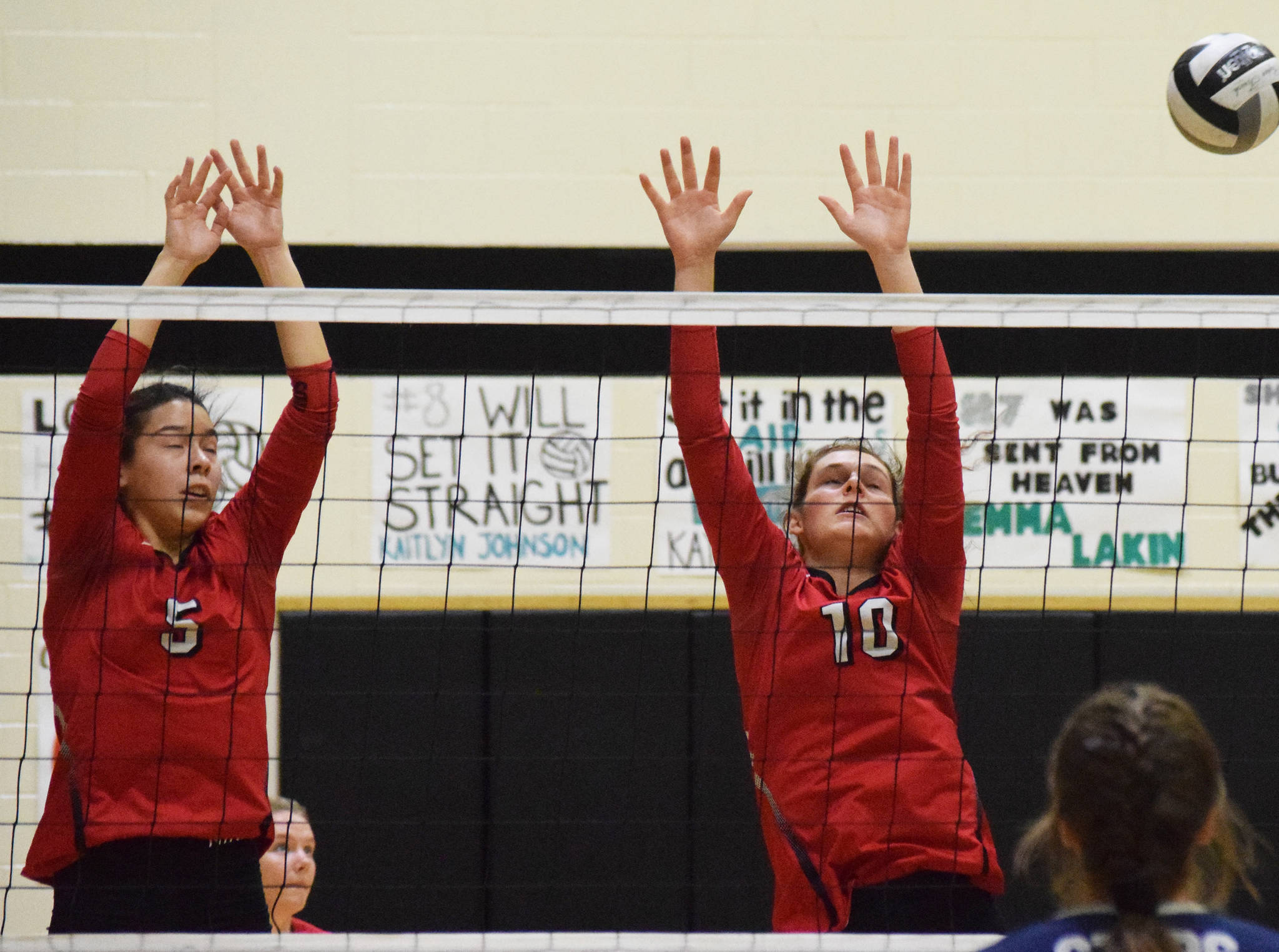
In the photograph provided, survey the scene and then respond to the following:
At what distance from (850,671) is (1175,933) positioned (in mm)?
1103

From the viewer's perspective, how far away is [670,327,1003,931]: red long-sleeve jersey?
7.48 feet

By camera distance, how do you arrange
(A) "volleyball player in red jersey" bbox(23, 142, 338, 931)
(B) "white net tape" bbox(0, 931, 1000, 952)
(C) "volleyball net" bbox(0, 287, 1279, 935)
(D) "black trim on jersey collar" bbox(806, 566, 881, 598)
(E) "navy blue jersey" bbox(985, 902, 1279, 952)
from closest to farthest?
(E) "navy blue jersey" bbox(985, 902, 1279, 952) < (B) "white net tape" bbox(0, 931, 1000, 952) < (A) "volleyball player in red jersey" bbox(23, 142, 338, 931) < (D) "black trim on jersey collar" bbox(806, 566, 881, 598) < (C) "volleyball net" bbox(0, 287, 1279, 935)

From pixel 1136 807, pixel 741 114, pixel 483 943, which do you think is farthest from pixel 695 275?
pixel 741 114

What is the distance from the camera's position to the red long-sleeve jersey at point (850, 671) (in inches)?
89.7

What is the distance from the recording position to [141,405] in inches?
103

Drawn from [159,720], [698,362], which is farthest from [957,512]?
[159,720]

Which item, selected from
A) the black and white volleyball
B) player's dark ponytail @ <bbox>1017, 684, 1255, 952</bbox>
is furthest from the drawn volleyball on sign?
player's dark ponytail @ <bbox>1017, 684, 1255, 952</bbox>

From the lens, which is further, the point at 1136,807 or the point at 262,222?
the point at 262,222

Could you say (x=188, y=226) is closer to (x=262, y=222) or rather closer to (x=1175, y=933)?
(x=262, y=222)

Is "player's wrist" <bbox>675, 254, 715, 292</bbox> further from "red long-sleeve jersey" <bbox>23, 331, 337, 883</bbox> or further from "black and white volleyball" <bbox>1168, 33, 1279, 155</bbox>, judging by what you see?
"black and white volleyball" <bbox>1168, 33, 1279, 155</bbox>

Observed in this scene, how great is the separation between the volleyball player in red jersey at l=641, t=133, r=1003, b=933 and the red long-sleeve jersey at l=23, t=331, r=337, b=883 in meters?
0.79

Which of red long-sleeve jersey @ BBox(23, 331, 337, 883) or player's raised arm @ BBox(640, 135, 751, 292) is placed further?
player's raised arm @ BBox(640, 135, 751, 292)

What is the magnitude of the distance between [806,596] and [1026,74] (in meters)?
2.46

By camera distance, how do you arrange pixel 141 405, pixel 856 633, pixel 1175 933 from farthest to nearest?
pixel 141 405 < pixel 856 633 < pixel 1175 933
